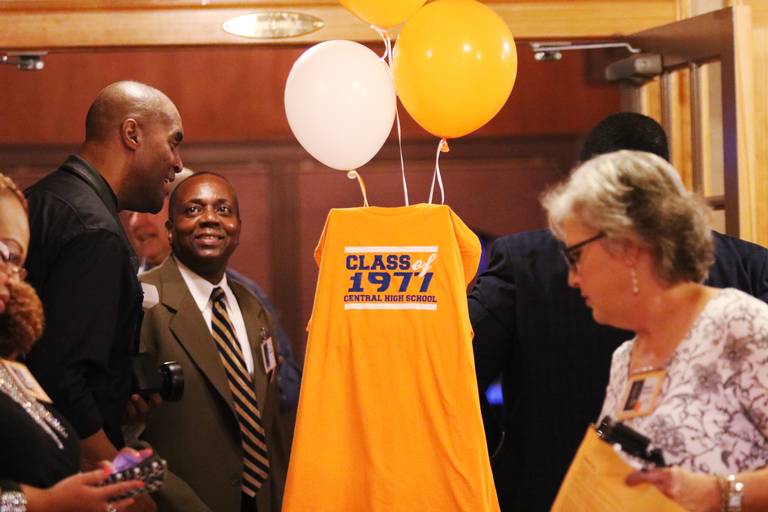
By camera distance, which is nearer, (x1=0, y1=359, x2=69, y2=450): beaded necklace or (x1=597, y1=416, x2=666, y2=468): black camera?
(x1=597, y1=416, x2=666, y2=468): black camera

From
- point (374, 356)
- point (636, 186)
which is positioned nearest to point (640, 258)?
point (636, 186)

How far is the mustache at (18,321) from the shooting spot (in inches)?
74.0

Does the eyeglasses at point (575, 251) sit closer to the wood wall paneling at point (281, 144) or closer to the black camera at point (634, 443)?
the black camera at point (634, 443)

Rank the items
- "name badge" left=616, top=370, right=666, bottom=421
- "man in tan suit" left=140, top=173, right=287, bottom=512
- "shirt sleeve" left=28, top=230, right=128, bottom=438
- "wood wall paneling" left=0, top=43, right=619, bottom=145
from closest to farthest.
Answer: "name badge" left=616, top=370, right=666, bottom=421 → "shirt sleeve" left=28, top=230, right=128, bottom=438 → "man in tan suit" left=140, top=173, right=287, bottom=512 → "wood wall paneling" left=0, top=43, right=619, bottom=145

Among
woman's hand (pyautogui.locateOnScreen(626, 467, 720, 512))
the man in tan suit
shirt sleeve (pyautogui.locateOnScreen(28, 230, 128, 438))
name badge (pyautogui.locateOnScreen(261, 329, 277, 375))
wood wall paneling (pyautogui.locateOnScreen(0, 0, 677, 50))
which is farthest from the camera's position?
wood wall paneling (pyautogui.locateOnScreen(0, 0, 677, 50))

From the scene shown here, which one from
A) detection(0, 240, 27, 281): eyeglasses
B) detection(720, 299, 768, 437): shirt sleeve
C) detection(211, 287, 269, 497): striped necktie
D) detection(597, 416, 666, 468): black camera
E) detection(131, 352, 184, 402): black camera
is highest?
detection(0, 240, 27, 281): eyeglasses

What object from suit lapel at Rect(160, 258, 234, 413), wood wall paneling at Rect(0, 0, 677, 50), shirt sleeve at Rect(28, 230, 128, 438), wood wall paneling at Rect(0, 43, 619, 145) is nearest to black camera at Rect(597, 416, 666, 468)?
shirt sleeve at Rect(28, 230, 128, 438)

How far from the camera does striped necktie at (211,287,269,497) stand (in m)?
3.27

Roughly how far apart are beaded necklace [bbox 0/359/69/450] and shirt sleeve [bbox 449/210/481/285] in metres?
1.23

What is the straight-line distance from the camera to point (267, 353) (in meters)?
3.47

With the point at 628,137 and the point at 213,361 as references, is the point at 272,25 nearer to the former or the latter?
the point at 213,361

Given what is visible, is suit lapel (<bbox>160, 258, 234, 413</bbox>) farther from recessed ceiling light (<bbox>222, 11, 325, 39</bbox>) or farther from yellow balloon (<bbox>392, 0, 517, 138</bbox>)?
recessed ceiling light (<bbox>222, 11, 325, 39</bbox>)

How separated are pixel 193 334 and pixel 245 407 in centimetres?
29

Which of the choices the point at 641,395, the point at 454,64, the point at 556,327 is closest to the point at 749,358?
the point at 641,395
